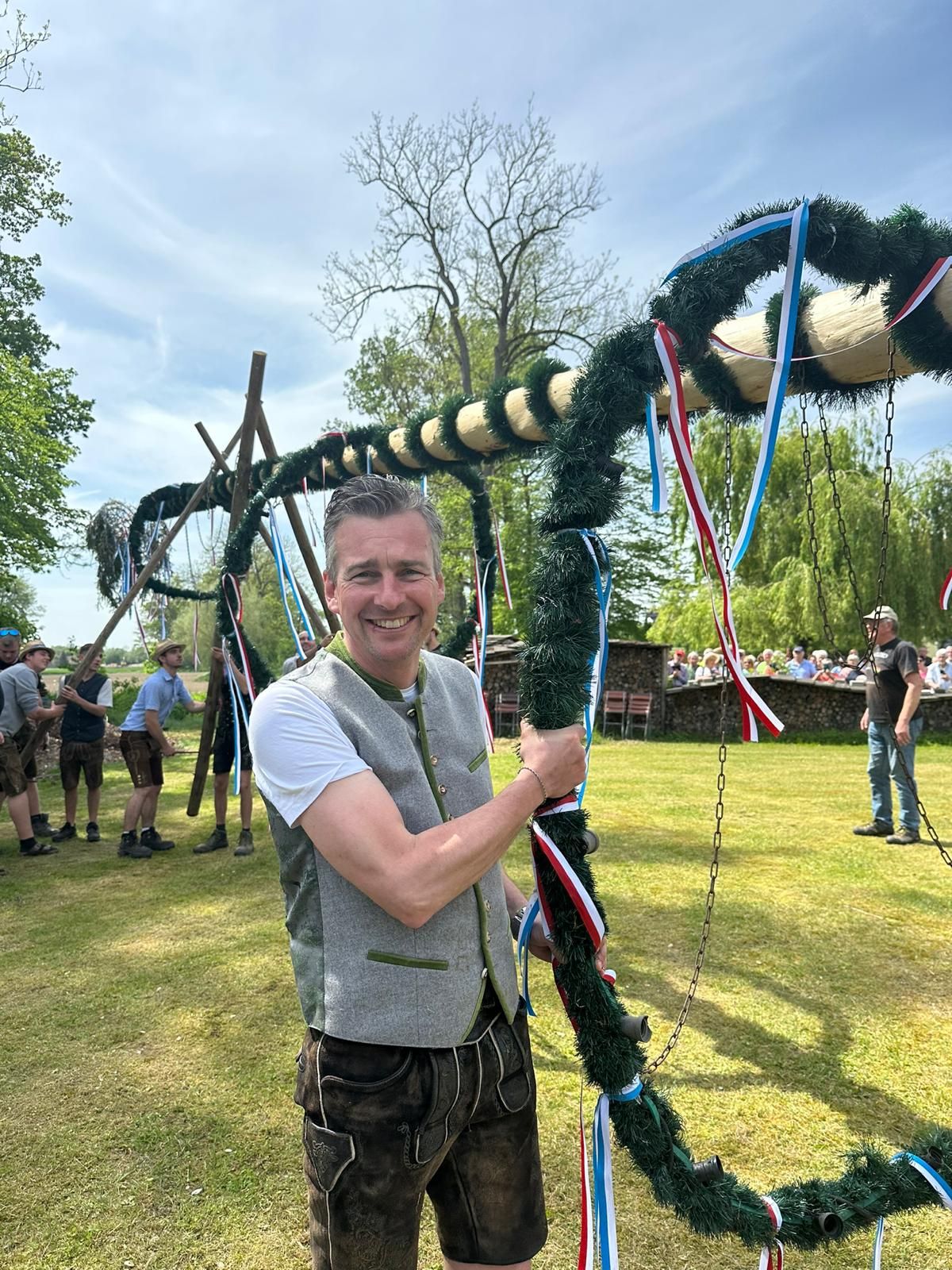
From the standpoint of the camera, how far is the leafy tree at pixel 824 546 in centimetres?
1734

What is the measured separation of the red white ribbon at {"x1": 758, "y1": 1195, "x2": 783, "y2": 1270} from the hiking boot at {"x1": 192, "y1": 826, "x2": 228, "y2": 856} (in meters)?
5.63

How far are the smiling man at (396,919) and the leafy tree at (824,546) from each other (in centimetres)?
1562

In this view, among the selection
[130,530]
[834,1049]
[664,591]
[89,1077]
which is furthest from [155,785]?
[664,591]

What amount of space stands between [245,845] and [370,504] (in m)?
5.63

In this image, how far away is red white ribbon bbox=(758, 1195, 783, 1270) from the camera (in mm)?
1792

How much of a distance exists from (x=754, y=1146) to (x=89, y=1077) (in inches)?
97.9

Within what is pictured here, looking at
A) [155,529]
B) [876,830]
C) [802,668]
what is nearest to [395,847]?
[876,830]

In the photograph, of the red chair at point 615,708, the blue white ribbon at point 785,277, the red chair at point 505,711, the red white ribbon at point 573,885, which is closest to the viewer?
the red white ribbon at point 573,885

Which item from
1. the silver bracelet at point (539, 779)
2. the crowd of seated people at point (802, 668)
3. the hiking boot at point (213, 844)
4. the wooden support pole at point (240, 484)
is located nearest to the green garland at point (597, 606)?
the silver bracelet at point (539, 779)

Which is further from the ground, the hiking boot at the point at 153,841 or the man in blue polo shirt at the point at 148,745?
the man in blue polo shirt at the point at 148,745

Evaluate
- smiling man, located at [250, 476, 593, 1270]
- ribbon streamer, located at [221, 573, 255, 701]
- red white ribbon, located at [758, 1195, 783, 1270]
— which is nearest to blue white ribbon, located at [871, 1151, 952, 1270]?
red white ribbon, located at [758, 1195, 783, 1270]

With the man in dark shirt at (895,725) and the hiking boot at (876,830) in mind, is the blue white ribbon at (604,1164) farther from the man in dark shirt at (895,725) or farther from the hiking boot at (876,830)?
the hiking boot at (876,830)

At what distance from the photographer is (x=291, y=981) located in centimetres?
399

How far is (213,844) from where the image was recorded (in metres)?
6.80
